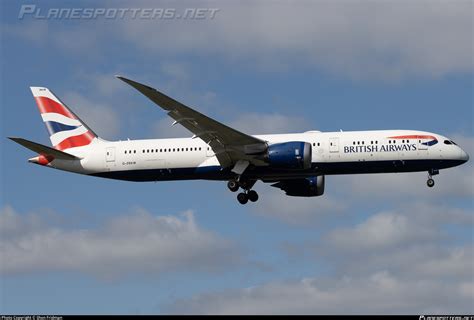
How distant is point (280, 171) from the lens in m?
51.2

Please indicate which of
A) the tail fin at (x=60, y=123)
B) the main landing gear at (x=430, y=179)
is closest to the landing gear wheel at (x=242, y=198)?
the tail fin at (x=60, y=123)

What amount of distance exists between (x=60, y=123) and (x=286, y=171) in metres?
16.7

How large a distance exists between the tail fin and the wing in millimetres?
8868

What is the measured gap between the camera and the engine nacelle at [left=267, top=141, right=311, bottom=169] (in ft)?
162

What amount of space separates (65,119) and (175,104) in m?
13.6

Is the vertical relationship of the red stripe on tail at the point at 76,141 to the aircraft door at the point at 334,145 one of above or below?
above

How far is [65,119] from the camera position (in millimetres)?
59062

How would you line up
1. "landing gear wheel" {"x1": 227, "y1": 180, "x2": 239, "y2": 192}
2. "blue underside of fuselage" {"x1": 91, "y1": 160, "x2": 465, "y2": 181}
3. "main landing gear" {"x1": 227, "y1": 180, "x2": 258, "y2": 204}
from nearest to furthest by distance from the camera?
"blue underside of fuselage" {"x1": 91, "y1": 160, "x2": 465, "y2": 181} → "landing gear wheel" {"x1": 227, "y1": 180, "x2": 239, "y2": 192} → "main landing gear" {"x1": 227, "y1": 180, "x2": 258, "y2": 204}

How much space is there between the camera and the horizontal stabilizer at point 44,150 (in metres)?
52.7

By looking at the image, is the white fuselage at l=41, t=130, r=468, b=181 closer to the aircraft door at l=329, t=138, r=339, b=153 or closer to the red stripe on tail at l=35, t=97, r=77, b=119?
the aircraft door at l=329, t=138, r=339, b=153

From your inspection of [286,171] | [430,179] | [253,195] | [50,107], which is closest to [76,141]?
[50,107]

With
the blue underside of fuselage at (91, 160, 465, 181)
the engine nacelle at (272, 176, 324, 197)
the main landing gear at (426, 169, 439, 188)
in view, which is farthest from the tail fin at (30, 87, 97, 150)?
the main landing gear at (426, 169, 439, 188)

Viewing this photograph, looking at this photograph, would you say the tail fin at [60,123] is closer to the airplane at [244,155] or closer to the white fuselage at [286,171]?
the airplane at [244,155]

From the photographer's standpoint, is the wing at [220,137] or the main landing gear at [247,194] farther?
the main landing gear at [247,194]
